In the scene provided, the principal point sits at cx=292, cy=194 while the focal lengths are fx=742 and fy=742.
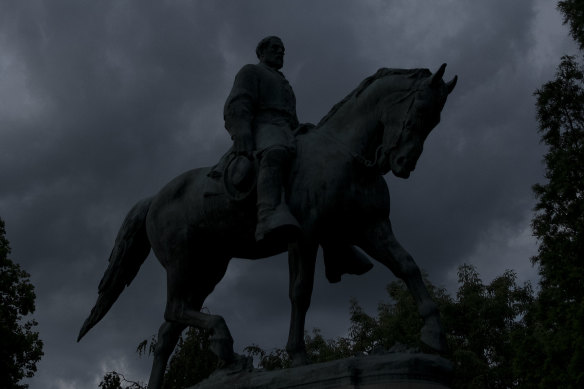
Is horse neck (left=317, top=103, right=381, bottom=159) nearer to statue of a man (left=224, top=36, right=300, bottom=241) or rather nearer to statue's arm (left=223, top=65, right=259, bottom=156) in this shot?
statue of a man (left=224, top=36, right=300, bottom=241)

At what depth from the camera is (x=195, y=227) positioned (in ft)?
25.1

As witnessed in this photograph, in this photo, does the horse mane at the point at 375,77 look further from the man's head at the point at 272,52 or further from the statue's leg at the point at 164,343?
the statue's leg at the point at 164,343

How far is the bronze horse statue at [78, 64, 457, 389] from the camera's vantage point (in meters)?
6.61

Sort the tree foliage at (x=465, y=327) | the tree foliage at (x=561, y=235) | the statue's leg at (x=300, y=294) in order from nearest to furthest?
the statue's leg at (x=300, y=294) < the tree foliage at (x=561, y=235) < the tree foliage at (x=465, y=327)

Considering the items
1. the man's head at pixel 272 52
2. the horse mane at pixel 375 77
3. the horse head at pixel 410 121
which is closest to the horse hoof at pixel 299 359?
the horse head at pixel 410 121

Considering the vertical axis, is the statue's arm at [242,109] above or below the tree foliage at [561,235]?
below

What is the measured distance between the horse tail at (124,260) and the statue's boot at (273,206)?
2157mm

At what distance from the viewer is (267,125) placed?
24.6ft

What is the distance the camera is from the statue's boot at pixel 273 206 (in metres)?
6.38

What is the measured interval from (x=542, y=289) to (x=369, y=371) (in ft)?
44.5

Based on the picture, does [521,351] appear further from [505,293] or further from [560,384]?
[505,293]

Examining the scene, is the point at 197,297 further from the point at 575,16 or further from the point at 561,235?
the point at 575,16

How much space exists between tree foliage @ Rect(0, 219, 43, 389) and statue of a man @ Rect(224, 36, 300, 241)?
14406 millimetres

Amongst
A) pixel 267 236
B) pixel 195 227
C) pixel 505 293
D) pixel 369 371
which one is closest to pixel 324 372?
pixel 369 371
